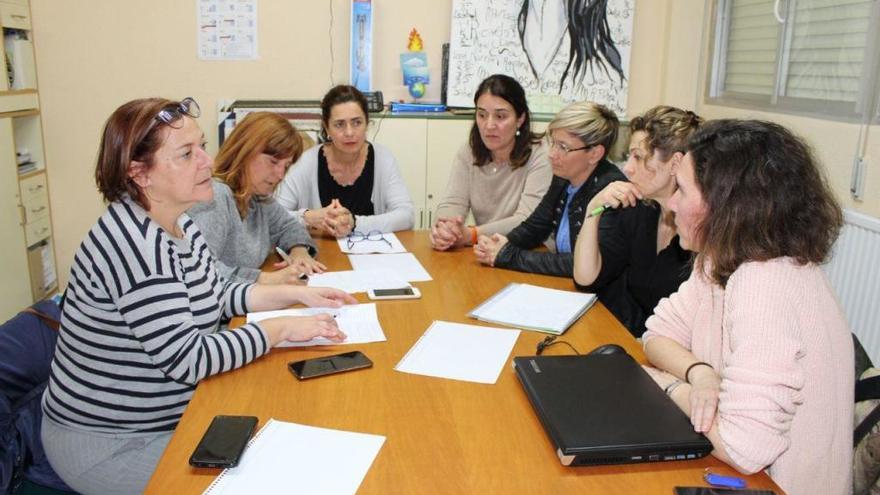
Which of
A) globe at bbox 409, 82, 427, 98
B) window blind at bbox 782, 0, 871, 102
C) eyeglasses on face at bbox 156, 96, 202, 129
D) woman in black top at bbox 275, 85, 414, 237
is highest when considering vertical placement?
window blind at bbox 782, 0, 871, 102

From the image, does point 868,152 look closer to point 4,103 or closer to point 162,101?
point 162,101

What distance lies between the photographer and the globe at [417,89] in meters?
3.86

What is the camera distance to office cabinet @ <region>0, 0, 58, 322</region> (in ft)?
11.0

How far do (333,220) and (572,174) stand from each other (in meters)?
0.89

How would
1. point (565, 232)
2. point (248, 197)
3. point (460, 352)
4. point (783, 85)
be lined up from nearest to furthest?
point (460, 352) → point (248, 197) → point (565, 232) → point (783, 85)

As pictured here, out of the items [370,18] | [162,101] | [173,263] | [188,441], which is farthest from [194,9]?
[188,441]

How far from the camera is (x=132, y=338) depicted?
137cm

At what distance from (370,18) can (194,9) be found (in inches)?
39.0

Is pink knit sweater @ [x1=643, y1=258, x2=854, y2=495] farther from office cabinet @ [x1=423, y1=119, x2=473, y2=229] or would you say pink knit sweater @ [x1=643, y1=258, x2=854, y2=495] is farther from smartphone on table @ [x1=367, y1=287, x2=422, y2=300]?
office cabinet @ [x1=423, y1=119, x2=473, y2=229]

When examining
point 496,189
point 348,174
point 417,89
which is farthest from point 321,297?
point 417,89

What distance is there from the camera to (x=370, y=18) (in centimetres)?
379

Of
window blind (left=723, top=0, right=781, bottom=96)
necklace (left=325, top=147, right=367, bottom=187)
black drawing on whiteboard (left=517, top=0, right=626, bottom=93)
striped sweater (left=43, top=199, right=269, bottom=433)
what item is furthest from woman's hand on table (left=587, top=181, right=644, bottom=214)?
black drawing on whiteboard (left=517, top=0, right=626, bottom=93)

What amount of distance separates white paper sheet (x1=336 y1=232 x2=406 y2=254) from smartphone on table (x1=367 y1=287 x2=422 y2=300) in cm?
47

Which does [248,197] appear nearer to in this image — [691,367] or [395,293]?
[395,293]
